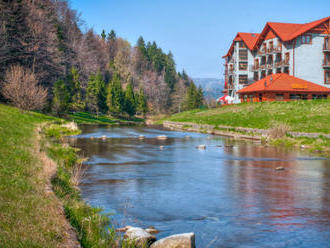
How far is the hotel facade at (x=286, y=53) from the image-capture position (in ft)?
219

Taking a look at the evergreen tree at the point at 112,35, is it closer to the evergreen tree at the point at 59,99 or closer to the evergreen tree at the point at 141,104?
the evergreen tree at the point at 141,104

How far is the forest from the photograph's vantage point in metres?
53.6

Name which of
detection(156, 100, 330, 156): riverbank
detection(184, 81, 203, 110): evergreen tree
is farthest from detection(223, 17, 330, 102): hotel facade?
detection(184, 81, 203, 110): evergreen tree

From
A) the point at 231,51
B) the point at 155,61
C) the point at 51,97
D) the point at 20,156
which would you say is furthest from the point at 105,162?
the point at 155,61

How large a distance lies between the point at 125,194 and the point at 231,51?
7534cm

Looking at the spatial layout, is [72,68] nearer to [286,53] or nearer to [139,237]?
[286,53]

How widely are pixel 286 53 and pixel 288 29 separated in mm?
5840

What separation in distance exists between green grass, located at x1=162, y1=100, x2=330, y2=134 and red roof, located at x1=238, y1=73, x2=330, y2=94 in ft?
13.7

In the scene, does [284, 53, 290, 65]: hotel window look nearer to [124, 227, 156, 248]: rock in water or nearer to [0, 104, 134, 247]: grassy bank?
[0, 104, 134, 247]: grassy bank

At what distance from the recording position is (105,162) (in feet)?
75.4

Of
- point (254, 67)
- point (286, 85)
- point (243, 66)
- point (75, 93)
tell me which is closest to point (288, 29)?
point (254, 67)

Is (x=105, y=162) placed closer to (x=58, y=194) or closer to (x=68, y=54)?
(x=58, y=194)

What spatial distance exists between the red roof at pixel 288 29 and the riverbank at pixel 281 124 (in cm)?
1512

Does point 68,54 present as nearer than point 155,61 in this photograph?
Yes
